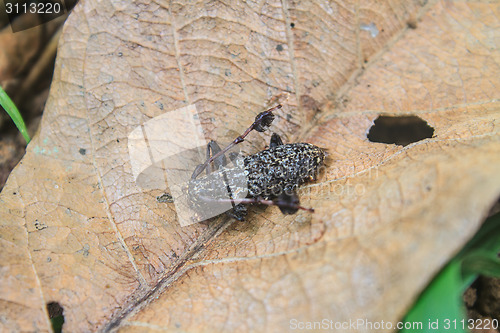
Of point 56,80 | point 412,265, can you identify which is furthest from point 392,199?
point 56,80

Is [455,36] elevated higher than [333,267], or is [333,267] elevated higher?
[455,36]

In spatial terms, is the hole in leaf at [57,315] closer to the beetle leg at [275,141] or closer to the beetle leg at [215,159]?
the beetle leg at [215,159]

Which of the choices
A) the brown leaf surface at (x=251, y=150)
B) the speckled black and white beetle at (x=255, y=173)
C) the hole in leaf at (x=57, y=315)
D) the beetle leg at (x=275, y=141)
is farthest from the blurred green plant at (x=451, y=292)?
the hole in leaf at (x=57, y=315)

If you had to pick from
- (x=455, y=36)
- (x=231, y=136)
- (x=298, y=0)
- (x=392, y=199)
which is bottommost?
(x=392, y=199)

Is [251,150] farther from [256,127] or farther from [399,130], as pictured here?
[399,130]

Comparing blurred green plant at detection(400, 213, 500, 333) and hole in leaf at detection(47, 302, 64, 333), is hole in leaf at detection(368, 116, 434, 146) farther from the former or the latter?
hole in leaf at detection(47, 302, 64, 333)

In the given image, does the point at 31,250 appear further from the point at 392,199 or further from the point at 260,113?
the point at 392,199
